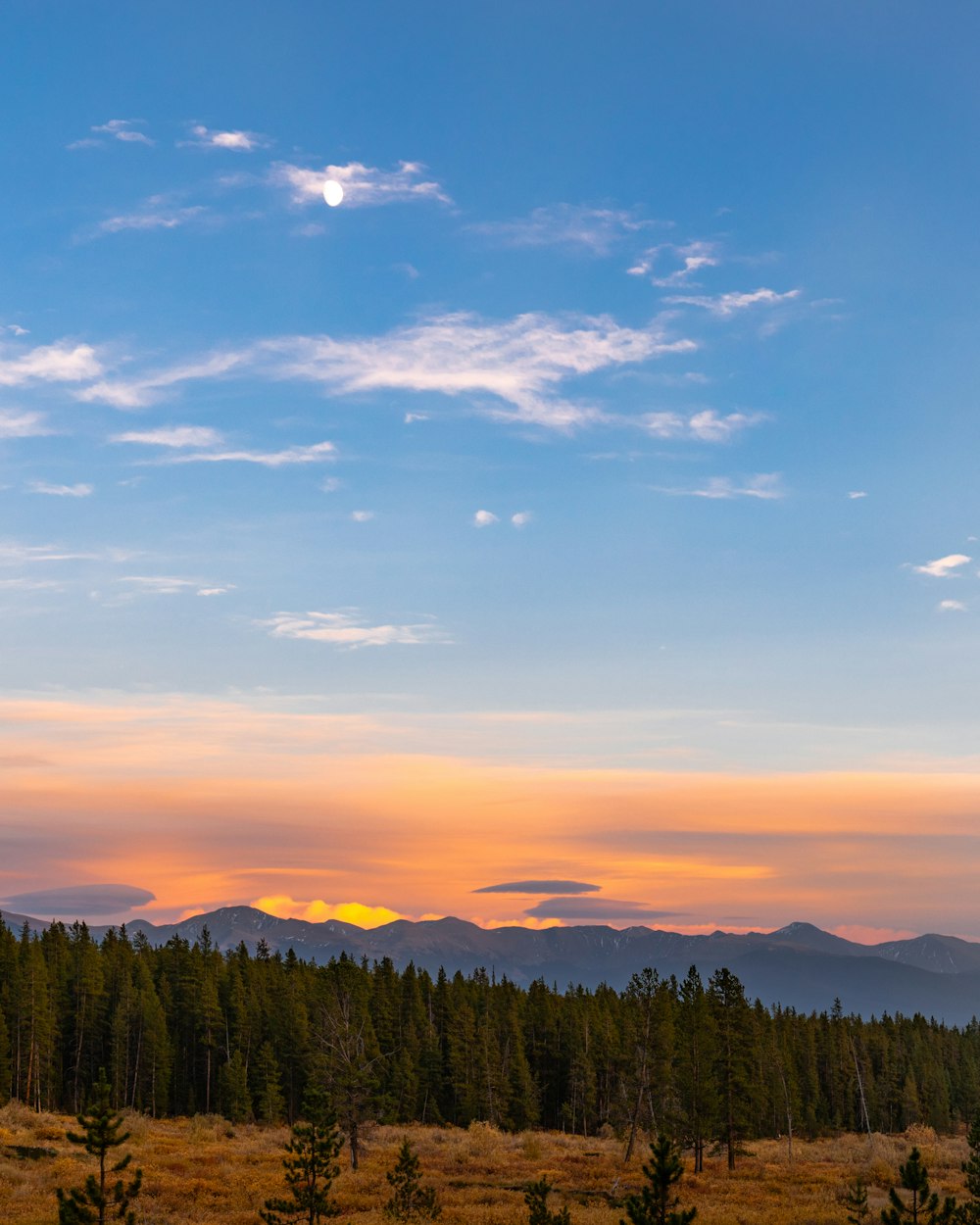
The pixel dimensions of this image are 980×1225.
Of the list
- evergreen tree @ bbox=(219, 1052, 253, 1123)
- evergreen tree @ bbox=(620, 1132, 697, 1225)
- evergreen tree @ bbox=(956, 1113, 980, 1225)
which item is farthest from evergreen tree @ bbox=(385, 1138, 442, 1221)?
evergreen tree @ bbox=(219, 1052, 253, 1123)

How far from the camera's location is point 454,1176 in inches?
1983

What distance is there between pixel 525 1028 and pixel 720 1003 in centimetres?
5598

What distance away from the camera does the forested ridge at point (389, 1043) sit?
75.7 meters

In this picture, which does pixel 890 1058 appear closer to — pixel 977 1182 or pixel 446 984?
pixel 446 984

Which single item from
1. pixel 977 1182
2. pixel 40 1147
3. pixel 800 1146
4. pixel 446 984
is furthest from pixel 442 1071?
pixel 977 1182

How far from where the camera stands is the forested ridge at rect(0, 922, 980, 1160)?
7569 cm

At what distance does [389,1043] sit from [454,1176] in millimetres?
56315

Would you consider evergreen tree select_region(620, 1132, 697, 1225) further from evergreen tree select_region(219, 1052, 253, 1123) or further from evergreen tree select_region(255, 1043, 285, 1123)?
evergreen tree select_region(219, 1052, 253, 1123)

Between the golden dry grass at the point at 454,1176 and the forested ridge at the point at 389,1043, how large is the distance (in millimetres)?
7101

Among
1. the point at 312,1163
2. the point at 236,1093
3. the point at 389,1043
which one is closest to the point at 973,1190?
the point at 312,1163

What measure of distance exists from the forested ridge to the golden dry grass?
7101 millimetres

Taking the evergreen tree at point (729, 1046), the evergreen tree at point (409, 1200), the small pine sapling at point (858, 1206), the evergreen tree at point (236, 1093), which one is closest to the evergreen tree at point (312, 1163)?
the evergreen tree at point (409, 1200)

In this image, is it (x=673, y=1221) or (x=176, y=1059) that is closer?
(x=673, y=1221)

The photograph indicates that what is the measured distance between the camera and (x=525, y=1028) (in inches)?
4545
